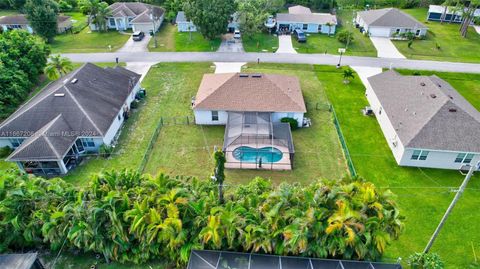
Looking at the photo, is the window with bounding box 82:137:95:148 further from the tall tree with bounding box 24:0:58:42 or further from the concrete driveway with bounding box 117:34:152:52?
the tall tree with bounding box 24:0:58:42

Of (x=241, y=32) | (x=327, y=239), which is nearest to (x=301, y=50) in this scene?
(x=241, y=32)

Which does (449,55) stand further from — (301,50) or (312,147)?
(312,147)

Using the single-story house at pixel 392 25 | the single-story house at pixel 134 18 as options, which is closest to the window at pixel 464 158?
the single-story house at pixel 392 25

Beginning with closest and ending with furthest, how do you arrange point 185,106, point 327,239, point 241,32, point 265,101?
1. point 327,239
2. point 265,101
3. point 185,106
4. point 241,32

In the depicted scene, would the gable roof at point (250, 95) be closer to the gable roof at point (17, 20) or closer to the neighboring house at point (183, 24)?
the neighboring house at point (183, 24)

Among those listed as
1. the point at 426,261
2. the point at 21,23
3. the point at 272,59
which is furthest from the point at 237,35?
the point at 426,261

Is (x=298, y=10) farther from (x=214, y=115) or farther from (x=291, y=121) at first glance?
A: (x=214, y=115)
